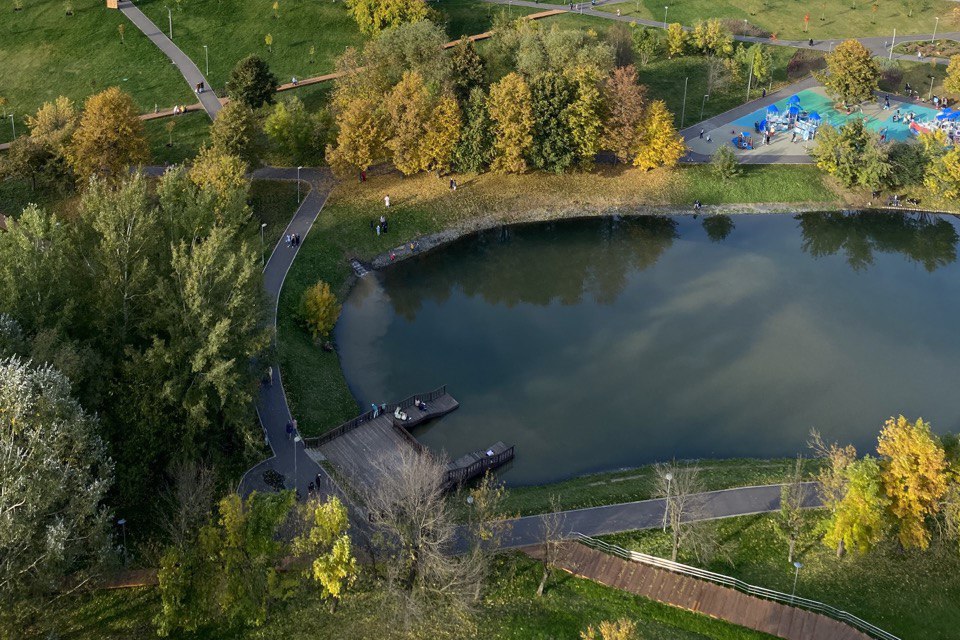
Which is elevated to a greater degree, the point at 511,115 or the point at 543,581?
the point at 511,115

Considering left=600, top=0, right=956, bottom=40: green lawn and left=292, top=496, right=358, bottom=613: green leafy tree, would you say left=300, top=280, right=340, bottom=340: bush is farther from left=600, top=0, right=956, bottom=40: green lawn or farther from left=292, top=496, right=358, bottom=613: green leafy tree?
left=600, top=0, right=956, bottom=40: green lawn

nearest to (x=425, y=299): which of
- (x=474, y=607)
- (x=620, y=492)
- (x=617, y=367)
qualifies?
(x=617, y=367)

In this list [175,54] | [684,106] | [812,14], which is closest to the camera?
[684,106]

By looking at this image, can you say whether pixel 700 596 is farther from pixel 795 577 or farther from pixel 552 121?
pixel 552 121

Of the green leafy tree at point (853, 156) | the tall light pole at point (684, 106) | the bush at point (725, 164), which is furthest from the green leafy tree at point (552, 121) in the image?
the green leafy tree at point (853, 156)

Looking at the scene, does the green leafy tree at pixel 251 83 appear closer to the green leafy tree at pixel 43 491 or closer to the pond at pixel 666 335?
the pond at pixel 666 335

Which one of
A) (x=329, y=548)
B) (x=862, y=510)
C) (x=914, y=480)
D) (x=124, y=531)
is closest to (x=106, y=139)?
(x=124, y=531)
